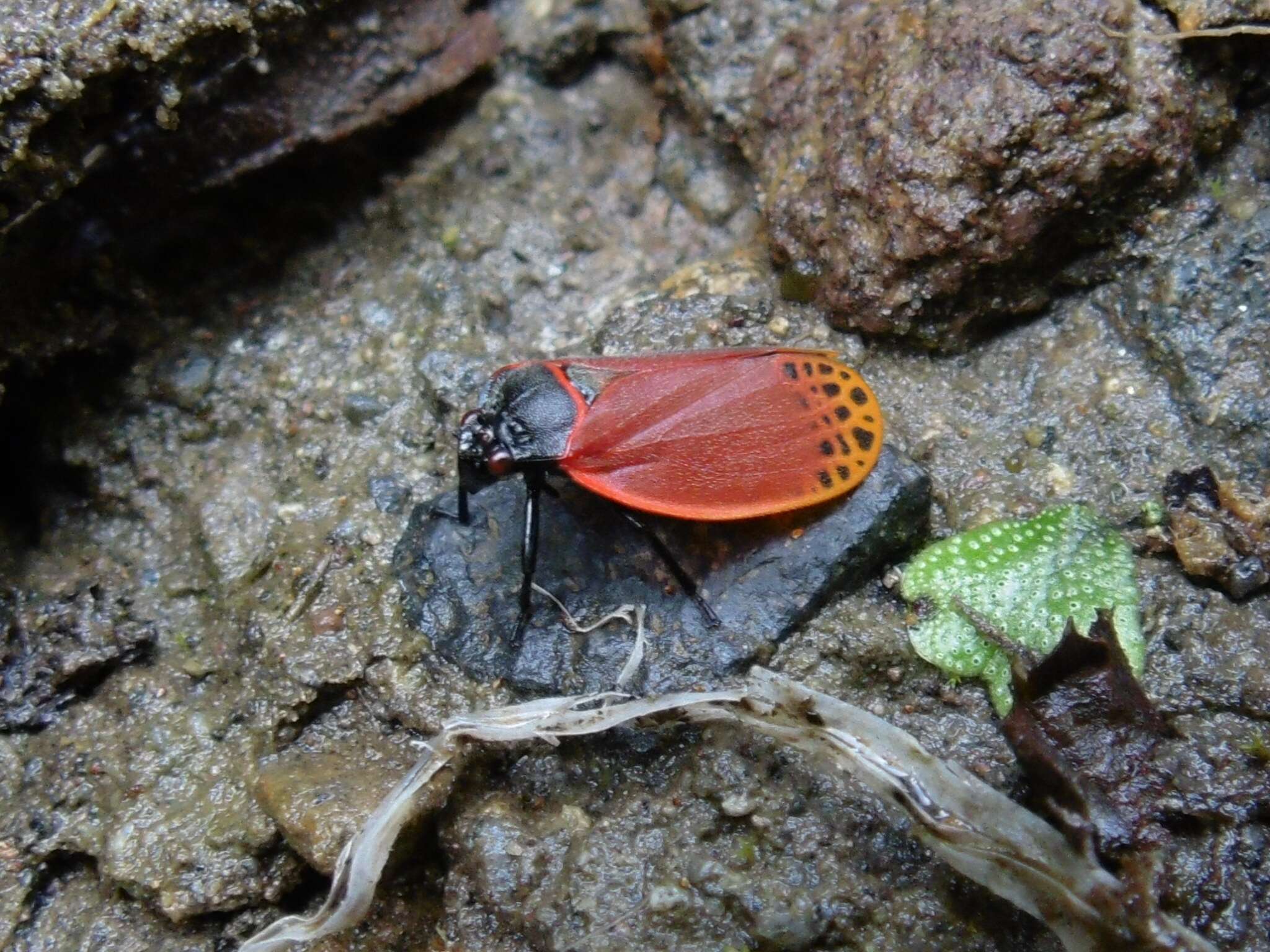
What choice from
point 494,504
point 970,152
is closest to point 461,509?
point 494,504

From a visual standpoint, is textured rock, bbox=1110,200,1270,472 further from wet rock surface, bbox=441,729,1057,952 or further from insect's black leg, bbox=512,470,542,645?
insect's black leg, bbox=512,470,542,645

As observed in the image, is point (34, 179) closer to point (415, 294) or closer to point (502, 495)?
point (415, 294)

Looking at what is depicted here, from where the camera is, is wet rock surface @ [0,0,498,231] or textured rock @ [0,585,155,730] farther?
textured rock @ [0,585,155,730]

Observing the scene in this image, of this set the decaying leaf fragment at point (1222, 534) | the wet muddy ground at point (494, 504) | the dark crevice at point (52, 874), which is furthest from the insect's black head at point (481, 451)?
the decaying leaf fragment at point (1222, 534)

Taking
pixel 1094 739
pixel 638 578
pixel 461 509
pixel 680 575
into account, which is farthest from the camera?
pixel 461 509

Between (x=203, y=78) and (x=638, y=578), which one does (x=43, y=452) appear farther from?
(x=638, y=578)

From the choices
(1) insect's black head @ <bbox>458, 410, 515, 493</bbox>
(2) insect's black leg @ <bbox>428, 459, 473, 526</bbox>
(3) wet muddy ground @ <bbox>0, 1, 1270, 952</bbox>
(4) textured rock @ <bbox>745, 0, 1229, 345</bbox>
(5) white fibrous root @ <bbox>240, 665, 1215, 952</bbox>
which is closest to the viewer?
(5) white fibrous root @ <bbox>240, 665, 1215, 952</bbox>

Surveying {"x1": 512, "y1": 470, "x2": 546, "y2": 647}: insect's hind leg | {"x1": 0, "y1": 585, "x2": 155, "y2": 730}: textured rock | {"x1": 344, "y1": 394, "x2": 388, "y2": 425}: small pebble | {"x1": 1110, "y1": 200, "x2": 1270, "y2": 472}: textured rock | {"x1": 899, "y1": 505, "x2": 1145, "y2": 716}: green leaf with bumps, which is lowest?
{"x1": 899, "y1": 505, "x2": 1145, "y2": 716}: green leaf with bumps

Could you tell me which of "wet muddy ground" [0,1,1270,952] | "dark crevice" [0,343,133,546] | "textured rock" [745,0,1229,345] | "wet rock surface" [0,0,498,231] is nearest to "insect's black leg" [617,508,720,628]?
"wet muddy ground" [0,1,1270,952]
